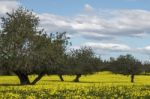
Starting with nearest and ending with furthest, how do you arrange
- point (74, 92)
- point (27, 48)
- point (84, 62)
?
point (74, 92) < point (27, 48) < point (84, 62)

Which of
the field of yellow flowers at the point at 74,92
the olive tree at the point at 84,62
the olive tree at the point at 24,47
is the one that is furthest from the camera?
the olive tree at the point at 84,62

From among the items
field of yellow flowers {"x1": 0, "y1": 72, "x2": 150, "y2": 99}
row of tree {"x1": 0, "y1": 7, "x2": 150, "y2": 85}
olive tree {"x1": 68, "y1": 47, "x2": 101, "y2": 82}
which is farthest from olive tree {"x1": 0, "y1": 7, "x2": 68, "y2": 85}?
olive tree {"x1": 68, "y1": 47, "x2": 101, "y2": 82}

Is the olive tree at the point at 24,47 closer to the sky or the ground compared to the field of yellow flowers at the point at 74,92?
closer to the sky

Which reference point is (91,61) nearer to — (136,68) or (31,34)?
(136,68)

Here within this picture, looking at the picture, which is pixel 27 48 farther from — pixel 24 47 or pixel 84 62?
pixel 84 62

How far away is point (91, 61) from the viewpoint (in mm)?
111062

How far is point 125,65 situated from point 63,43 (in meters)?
50.1

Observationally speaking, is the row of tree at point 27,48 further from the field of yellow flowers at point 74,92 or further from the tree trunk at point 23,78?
the field of yellow flowers at point 74,92

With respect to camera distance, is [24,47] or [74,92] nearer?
[74,92]

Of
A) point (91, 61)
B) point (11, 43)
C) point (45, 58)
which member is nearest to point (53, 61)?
point (45, 58)

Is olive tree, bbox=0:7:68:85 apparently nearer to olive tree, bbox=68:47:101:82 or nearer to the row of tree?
the row of tree

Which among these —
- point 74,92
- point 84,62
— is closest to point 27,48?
point 74,92

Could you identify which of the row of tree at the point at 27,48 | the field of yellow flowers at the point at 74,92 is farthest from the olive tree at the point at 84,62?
the field of yellow flowers at the point at 74,92

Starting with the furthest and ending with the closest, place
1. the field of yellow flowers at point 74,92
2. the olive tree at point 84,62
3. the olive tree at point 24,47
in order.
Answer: the olive tree at point 84,62 → the olive tree at point 24,47 → the field of yellow flowers at point 74,92
